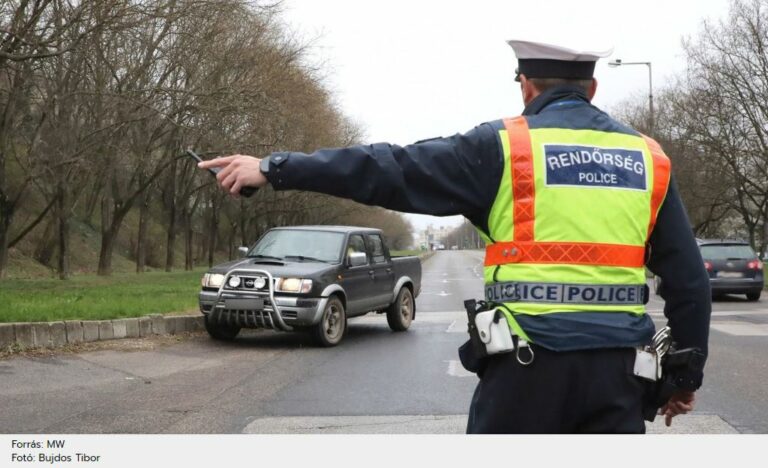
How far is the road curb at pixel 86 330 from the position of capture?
967 cm

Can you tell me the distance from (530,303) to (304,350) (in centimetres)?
900

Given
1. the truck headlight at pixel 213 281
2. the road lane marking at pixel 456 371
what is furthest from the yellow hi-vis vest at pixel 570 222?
the truck headlight at pixel 213 281

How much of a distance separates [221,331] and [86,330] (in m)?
1.97

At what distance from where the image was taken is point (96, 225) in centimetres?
5412

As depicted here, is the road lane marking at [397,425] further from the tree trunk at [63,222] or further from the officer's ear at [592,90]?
the tree trunk at [63,222]

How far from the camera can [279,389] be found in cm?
794

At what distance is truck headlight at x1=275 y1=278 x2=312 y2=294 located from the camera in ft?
36.6

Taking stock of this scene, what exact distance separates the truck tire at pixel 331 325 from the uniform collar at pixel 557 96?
894cm

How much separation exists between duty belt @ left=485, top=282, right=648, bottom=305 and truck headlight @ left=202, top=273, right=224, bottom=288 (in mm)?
9345

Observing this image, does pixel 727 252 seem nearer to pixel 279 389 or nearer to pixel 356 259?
pixel 356 259

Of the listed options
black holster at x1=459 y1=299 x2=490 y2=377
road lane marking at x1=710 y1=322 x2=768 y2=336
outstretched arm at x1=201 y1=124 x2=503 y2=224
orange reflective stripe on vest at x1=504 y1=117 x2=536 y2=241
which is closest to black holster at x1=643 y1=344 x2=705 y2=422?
black holster at x1=459 y1=299 x2=490 y2=377

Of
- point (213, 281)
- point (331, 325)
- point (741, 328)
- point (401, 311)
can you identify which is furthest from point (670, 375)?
point (741, 328)

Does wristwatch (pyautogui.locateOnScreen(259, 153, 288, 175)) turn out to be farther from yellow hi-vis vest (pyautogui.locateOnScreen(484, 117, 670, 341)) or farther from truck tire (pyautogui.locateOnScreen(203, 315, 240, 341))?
truck tire (pyautogui.locateOnScreen(203, 315, 240, 341))

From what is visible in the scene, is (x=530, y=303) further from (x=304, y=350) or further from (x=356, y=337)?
(x=356, y=337)
